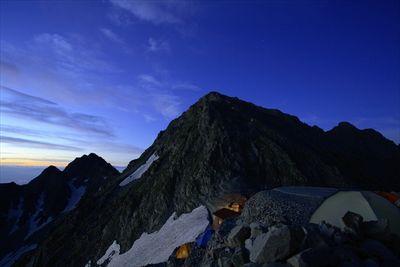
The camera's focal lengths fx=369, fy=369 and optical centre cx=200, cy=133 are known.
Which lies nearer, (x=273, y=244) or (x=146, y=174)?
(x=273, y=244)

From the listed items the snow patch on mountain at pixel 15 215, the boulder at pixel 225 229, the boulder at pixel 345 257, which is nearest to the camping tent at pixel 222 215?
the boulder at pixel 225 229

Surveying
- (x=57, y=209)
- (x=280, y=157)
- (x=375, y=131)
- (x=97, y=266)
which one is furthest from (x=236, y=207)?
(x=57, y=209)

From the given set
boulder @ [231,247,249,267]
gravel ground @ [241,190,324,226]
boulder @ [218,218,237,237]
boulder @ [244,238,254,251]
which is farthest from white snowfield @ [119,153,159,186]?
boulder @ [231,247,249,267]

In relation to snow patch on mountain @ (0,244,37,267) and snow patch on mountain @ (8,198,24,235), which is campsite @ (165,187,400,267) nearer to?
snow patch on mountain @ (0,244,37,267)

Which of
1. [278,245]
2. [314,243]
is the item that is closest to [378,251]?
[314,243]

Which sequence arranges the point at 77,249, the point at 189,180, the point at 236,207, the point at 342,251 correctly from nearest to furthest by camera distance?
Result: 1. the point at 342,251
2. the point at 236,207
3. the point at 189,180
4. the point at 77,249

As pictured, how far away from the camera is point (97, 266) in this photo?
52.2 meters

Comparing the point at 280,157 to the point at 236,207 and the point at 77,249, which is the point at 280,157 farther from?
the point at 77,249

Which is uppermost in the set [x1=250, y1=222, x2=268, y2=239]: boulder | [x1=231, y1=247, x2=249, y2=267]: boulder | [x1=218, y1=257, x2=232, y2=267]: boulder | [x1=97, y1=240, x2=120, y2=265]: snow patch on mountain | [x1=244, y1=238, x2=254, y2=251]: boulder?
[x1=250, y1=222, x2=268, y2=239]: boulder

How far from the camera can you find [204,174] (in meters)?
56.3

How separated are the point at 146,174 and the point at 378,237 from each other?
55.3 m

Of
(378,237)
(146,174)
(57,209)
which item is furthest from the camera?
(57,209)

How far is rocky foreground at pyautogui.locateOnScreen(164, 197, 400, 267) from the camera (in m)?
13.2

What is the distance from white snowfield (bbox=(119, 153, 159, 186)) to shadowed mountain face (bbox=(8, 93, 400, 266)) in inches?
12.2
